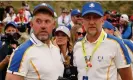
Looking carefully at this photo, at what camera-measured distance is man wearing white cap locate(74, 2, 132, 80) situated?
4355 mm

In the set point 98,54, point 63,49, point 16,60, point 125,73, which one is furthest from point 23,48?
point 63,49

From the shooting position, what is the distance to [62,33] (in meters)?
6.22

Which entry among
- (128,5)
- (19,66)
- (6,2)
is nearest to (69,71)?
(19,66)

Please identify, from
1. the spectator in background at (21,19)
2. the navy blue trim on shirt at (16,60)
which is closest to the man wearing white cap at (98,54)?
the navy blue trim on shirt at (16,60)

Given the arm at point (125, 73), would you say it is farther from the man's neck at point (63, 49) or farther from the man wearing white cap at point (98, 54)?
the man's neck at point (63, 49)

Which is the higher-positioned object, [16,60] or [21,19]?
[21,19]

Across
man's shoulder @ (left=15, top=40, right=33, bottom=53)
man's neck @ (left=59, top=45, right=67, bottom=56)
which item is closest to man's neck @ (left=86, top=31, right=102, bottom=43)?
man's shoulder @ (left=15, top=40, right=33, bottom=53)

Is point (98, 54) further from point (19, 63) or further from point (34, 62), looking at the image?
point (19, 63)

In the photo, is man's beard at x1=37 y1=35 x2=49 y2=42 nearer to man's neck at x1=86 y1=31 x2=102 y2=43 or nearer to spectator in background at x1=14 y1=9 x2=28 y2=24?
man's neck at x1=86 y1=31 x2=102 y2=43

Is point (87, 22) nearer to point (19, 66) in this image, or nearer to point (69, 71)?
point (69, 71)

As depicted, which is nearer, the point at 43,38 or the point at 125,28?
the point at 43,38

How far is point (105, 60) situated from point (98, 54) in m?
0.10

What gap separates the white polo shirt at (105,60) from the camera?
14.3ft

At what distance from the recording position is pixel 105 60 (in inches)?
171
